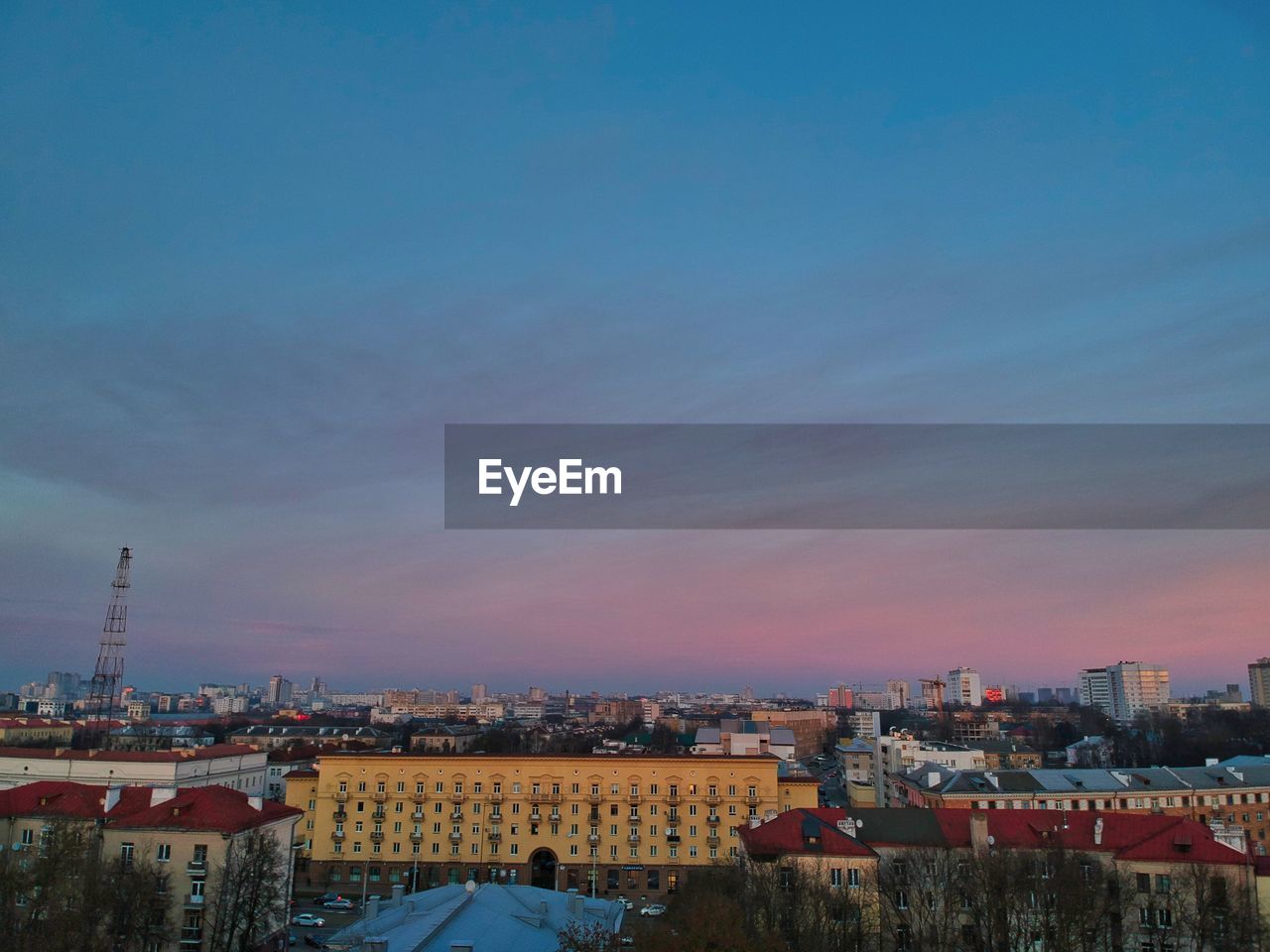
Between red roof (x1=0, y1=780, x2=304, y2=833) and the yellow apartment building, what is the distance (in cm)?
1285

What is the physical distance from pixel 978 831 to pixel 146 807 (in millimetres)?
27559

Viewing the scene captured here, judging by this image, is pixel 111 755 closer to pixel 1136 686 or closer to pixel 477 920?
pixel 477 920

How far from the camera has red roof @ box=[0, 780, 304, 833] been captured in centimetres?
3072

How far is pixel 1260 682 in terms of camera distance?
18412 cm

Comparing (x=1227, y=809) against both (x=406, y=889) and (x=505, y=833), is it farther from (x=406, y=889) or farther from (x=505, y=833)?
(x=406, y=889)

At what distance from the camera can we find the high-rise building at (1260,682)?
7116 inches

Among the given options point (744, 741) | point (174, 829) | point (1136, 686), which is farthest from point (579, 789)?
point (1136, 686)

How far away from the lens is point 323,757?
46.4 meters

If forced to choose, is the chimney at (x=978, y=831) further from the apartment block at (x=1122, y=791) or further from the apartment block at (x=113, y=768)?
the apartment block at (x=113, y=768)

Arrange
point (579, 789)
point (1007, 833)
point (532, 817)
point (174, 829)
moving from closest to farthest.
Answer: point (174, 829) → point (1007, 833) → point (532, 817) → point (579, 789)

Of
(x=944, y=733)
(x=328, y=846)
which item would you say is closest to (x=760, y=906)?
(x=328, y=846)

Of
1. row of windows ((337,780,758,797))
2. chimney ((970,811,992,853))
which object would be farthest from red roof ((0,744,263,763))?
chimney ((970,811,992,853))

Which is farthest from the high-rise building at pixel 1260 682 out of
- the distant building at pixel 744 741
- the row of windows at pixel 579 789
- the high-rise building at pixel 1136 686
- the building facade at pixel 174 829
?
the building facade at pixel 174 829

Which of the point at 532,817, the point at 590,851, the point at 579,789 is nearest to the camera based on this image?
the point at 590,851
